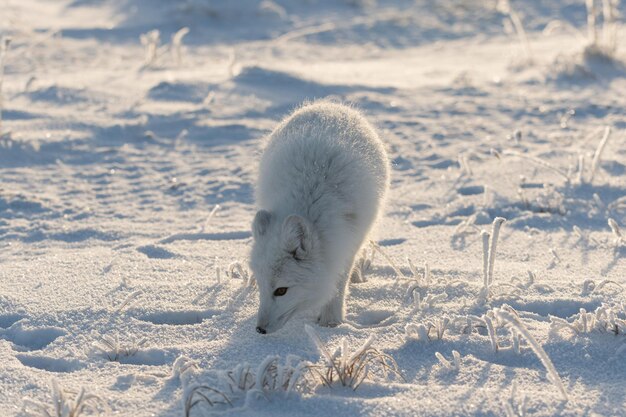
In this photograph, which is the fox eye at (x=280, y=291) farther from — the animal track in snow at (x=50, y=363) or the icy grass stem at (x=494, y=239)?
the icy grass stem at (x=494, y=239)

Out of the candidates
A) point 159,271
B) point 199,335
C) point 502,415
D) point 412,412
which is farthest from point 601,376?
point 159,271

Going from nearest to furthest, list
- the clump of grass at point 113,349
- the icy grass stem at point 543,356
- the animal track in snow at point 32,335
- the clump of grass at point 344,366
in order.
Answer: the icy grass stem at point 543,356, the clump of grass at point 344,366, the clump of grass at point 113,349, the animal track in snow at point 32,335

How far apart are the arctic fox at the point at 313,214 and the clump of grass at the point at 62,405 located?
3.12 feet

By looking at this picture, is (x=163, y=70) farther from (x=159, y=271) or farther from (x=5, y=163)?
(x=159, y=271)

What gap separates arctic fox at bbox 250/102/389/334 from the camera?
3.76 m

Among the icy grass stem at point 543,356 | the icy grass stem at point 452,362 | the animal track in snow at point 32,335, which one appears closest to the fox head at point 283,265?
the icy grass stem at point 452,362

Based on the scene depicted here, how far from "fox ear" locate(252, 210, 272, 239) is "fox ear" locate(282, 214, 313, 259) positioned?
138mm

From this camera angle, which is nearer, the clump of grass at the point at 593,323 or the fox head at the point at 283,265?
the clump of grass at the point at 593,323

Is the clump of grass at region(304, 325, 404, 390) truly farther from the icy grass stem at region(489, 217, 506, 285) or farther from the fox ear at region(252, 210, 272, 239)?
the icy grass stem at region(489, 217, 506, 285)

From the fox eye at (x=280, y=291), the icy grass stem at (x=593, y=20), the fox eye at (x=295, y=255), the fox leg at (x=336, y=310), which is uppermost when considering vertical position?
the icy grass stem at (x=593, y=20)

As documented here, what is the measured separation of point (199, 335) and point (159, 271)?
0.92 meters

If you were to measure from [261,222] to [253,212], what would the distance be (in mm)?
1970

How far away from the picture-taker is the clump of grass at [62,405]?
9.05ft

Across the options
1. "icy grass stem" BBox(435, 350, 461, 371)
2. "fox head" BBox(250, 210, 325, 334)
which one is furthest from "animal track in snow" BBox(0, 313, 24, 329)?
"icy grass stem" BBox(435, 350, 461, 371)
